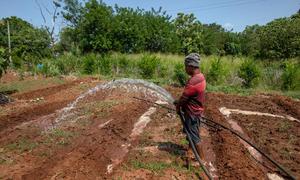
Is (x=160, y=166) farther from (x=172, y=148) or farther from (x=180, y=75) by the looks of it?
(x=180, y=75)

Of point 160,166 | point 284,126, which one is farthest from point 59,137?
point 284,126

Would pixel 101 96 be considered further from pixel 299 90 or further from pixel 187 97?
pixel 299 90

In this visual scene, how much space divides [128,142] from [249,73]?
10.2 m

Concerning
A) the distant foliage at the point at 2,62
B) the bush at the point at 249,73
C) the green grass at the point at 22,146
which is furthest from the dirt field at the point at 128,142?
the bush at the point at 249,73

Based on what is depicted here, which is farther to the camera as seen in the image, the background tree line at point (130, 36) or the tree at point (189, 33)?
the tree at point (189, 33)

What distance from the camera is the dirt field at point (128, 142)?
5.05 metres

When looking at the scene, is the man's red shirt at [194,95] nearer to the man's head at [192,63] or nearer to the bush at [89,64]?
the man's head at [192,63]

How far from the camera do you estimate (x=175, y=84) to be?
15094 millimetres

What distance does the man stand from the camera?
5.00 metres

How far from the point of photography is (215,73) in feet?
50.8

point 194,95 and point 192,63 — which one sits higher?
point 192,63

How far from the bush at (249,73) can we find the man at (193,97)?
10487mm

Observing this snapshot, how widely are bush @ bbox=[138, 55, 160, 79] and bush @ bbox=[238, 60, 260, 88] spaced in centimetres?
462

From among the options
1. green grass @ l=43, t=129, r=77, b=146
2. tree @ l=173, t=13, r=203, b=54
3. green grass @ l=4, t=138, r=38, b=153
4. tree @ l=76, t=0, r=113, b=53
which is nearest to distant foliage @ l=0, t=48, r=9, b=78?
green grass @ l=43, t=129, r=77, b=146
